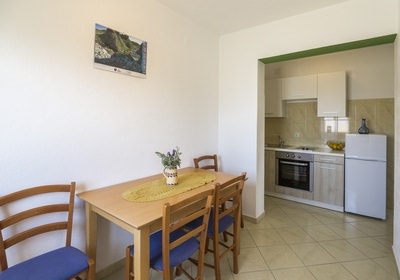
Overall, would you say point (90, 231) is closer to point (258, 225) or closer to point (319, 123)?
point (258, 225)

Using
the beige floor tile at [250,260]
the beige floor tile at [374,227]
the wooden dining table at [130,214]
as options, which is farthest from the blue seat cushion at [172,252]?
the beige floor tile at [374,227]

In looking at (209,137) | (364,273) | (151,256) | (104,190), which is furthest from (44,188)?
(364,273)

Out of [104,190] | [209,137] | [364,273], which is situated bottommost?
[364,273]

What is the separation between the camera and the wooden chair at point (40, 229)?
1.22 metres

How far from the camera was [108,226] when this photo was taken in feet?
6.25

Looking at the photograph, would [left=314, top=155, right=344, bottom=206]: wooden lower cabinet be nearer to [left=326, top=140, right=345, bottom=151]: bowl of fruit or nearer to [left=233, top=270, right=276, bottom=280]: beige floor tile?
[left=326, top=140, right=345, bottom=151]: bowl of fruit

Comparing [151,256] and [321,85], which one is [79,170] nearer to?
[151,256]

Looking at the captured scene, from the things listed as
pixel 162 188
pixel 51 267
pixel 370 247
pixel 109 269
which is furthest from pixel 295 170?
pixel 51 267

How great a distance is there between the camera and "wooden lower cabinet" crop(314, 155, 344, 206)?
3.20m

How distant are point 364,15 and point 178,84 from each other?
2.01m

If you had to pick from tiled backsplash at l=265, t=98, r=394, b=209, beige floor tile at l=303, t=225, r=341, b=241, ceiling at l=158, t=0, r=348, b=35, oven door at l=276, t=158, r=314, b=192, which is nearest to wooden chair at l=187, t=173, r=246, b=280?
beige floor tile at l=303, t=225, r=341, b=241

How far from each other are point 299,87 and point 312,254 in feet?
8.73

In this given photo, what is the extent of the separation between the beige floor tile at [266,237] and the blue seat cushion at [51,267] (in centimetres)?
184

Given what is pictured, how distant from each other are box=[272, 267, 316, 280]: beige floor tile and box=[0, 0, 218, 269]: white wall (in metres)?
1.43
